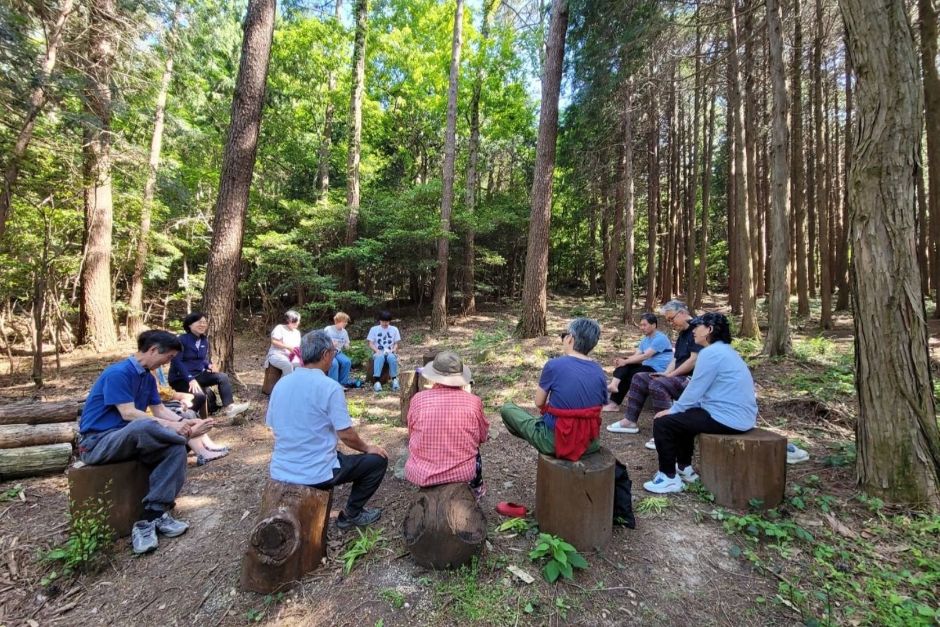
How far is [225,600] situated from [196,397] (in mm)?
3213

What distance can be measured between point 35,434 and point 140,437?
Result: 2197 millimetres

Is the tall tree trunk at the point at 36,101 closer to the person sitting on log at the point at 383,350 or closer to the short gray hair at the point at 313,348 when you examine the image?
the person sitting on log at the point at 383,350

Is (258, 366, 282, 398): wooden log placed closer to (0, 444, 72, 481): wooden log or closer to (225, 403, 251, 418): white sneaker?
(225, 403, 251, 418): white sneaker

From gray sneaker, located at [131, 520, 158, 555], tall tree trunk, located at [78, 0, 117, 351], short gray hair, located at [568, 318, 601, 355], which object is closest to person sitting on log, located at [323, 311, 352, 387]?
gray sneaker, located at [131, 520, 158, 555]

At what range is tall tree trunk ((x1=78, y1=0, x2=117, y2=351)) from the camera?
7.45 meters

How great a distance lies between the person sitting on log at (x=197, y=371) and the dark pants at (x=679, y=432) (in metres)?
4.95

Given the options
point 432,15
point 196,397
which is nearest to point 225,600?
point 196,397

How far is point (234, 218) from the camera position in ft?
20.5

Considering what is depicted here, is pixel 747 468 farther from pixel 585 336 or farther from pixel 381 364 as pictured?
pixel 381 364

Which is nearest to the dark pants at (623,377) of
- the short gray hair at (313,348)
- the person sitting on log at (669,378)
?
the person sitting on log at (669,378)

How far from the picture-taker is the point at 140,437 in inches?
Result: 111

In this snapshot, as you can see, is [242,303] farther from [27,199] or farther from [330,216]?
[27,199]

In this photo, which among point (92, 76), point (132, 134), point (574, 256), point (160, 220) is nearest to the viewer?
point (92, 76)

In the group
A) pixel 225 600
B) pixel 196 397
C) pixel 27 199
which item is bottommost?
pixel 225 600
